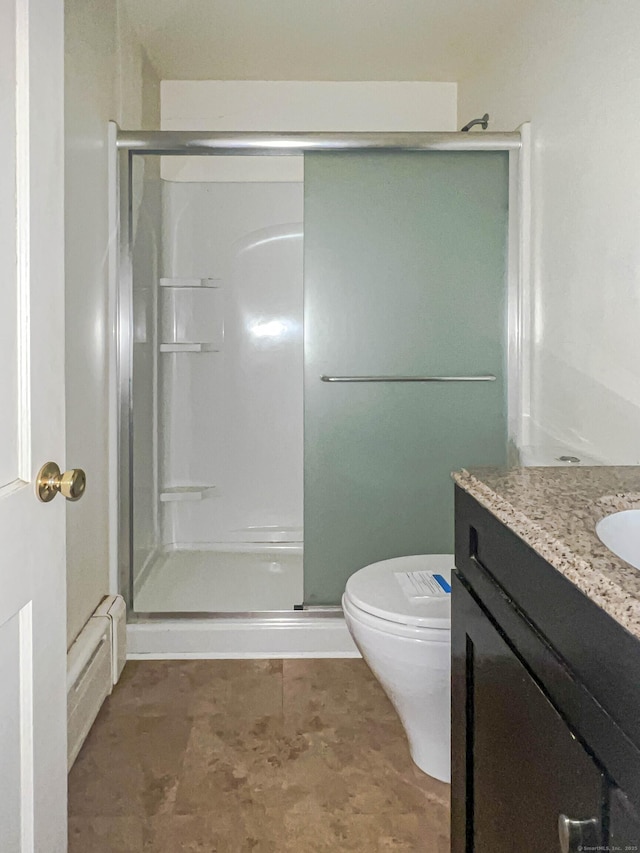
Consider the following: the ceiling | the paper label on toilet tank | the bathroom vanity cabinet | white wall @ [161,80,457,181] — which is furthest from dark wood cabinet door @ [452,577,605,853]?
white wall @ [161,80,457,181]

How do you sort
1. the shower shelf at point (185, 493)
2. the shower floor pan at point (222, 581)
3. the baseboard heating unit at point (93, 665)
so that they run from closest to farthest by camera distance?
the baseboard heating unit at point (93, 665) → the shower floor pan at point (222, 581) → the shower shelf at point (185, 493)

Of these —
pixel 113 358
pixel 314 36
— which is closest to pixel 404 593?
pixel 113 358

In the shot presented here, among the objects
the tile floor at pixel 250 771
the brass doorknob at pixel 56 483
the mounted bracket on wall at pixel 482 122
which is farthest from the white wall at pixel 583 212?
the brass doorknob at pixel 56 483

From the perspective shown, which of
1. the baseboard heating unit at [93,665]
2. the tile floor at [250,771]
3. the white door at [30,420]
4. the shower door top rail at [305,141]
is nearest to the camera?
the white door at [30,420]

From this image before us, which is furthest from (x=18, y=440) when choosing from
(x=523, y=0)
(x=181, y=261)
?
(x=181, y=261)

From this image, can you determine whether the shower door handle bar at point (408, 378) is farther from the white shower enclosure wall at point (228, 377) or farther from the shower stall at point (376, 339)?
the white shower enclosure wall at point (228, 377)

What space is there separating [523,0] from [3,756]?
7.90 feet

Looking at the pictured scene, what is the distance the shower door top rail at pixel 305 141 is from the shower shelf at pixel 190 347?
0.97m

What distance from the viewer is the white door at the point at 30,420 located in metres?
0.83

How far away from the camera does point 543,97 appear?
1.95m

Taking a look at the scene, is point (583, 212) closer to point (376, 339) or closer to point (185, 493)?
point (376, 339)

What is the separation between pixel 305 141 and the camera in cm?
208

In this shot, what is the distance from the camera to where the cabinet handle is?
59 centimetres

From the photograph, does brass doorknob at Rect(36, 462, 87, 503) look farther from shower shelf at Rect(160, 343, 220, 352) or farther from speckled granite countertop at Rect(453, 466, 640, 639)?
shower shelf at Rect(160, 343, 220, 352)
